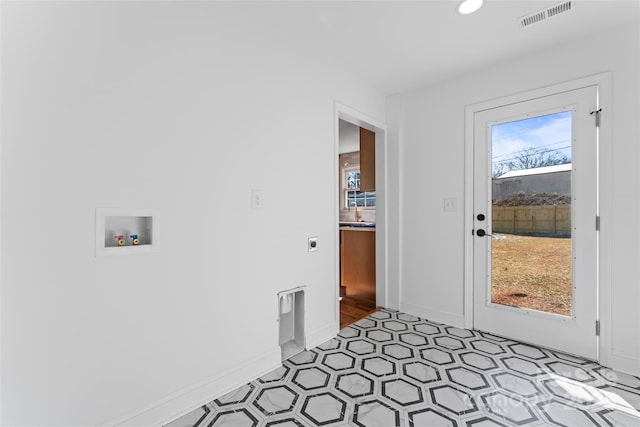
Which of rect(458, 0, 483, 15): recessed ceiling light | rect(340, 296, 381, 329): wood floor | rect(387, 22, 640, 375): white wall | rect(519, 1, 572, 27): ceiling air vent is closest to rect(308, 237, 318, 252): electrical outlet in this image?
rect(340, 296, 381, 329): wood floor

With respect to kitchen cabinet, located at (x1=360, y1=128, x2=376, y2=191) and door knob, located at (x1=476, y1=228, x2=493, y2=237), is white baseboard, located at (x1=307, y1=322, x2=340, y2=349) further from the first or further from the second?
kitchen cabinet, located at (x1=360, y1=128, x2=376, y2=191)

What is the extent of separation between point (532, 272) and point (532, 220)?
1.35 feet

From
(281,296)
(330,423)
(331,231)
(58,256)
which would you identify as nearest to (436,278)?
(331,231)

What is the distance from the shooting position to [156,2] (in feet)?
4.89

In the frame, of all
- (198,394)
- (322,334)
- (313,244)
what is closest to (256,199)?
(313,244)

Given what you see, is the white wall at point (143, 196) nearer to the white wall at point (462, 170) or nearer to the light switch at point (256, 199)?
the light switch at point (256, 199)

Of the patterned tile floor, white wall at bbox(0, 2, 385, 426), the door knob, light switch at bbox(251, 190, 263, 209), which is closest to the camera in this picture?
white wall at bbox(0, 2, 385, 426)

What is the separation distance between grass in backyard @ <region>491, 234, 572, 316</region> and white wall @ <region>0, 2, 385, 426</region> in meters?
1.69

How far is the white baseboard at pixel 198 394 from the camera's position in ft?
4.72

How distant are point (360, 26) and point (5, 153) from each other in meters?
2.02

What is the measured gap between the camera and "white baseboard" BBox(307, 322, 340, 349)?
2340 millimetres

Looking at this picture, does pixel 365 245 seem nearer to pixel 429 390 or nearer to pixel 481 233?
pixel 481 233

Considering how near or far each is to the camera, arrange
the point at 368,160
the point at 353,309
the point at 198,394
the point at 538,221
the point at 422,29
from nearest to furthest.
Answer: the point at 198,394, the point at 422,29, the point at 538,221, the point at 353,309, the point at 368,160

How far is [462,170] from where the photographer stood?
275cm
